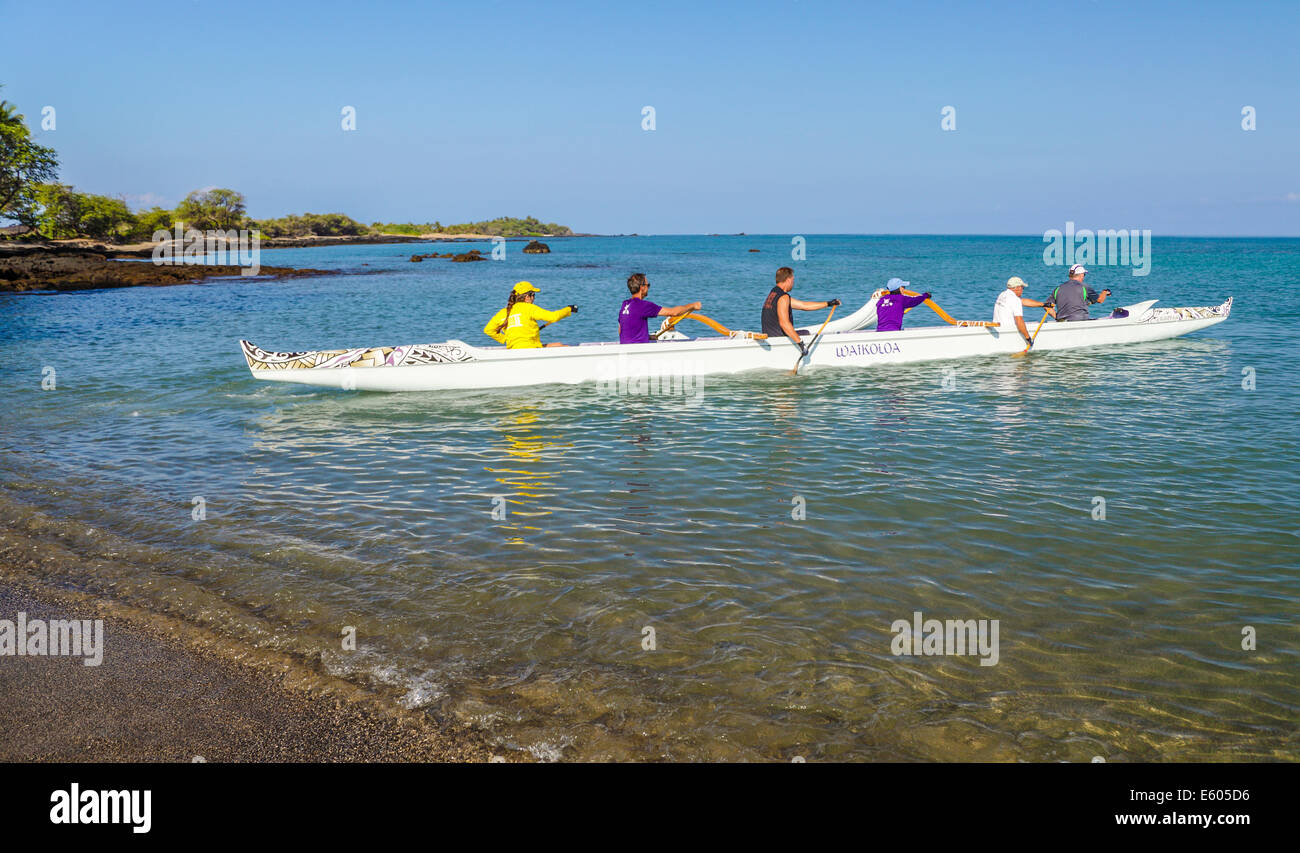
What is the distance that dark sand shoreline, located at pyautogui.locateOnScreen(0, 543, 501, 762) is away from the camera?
3852mm

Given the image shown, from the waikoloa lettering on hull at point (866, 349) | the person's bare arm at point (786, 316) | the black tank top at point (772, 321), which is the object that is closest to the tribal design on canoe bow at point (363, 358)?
the black tank top at point (772, 321)

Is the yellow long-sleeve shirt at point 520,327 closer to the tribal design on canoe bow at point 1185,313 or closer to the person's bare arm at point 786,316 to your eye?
the person's bare arm at point 786,316

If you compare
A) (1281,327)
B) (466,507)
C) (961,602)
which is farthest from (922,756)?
(1281,327)

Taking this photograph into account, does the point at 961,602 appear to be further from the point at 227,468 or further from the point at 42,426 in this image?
the point at 42,426

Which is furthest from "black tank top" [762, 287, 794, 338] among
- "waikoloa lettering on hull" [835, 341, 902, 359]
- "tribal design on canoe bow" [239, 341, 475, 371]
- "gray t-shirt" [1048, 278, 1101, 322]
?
"gray t-shirt" [1048, 278, 1101, 322]

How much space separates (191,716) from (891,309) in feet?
Answer: 48.5

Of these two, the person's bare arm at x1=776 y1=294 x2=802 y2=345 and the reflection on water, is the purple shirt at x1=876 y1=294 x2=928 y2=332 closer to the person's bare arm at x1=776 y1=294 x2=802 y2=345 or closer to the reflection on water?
the person's bare arm at x1=776 y1=294 x2=802 y2=345

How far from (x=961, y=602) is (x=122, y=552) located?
7265 millimetres

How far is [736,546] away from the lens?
672 cm

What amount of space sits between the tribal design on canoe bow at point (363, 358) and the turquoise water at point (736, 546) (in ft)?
2.16

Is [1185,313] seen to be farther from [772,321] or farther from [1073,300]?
Answer: [772,321]

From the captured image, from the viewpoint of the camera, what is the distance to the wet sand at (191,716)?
385 cm

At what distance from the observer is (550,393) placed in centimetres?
1373
